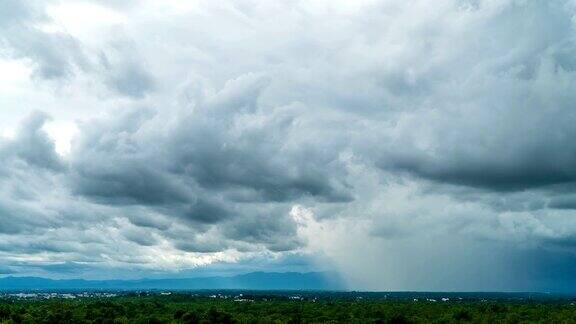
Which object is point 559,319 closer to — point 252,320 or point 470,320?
point 470,320

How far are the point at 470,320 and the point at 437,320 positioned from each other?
25.8 feet

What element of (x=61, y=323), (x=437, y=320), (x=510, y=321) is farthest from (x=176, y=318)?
(x=510, y=321)

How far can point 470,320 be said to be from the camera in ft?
338

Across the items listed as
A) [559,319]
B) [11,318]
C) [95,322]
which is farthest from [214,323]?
[559,319]

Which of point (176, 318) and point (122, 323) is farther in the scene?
point (176, 318)

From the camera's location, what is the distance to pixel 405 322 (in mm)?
100250

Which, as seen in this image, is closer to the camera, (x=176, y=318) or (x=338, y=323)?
(x=338, y=323)

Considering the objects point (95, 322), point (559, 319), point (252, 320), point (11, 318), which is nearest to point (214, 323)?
point (252, 320)

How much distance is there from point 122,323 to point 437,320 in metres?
53.3

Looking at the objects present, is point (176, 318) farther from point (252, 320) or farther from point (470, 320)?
point (470, 320)

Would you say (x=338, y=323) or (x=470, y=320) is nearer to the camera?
(x=338, y=323)

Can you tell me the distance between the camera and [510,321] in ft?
322

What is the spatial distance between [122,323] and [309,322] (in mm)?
31731

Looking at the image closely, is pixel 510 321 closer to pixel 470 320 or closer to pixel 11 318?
pixel 470 320
